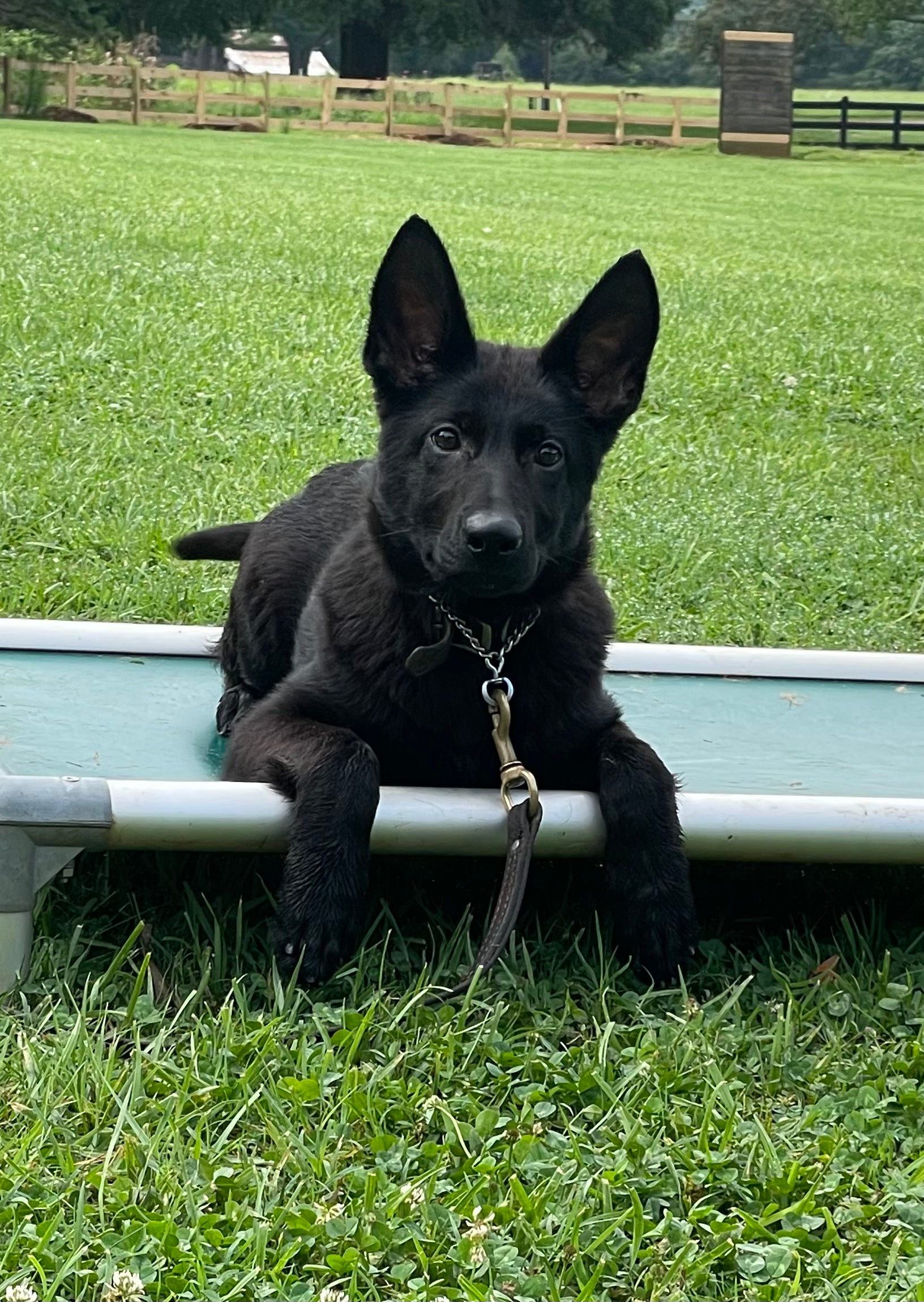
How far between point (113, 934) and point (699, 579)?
330cm

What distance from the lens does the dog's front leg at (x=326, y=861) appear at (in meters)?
2.84

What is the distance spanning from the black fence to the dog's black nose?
37.8 meters

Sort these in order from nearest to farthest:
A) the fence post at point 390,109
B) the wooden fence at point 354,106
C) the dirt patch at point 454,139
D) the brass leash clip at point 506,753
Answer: the brass leash clip at point 506,753 < the wooden fence at point 354,106 < the dirt patch at point 454,139 < the fence post at point 390,109

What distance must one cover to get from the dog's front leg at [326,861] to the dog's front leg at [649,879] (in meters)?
0.45

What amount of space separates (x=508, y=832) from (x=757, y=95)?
36.5 m

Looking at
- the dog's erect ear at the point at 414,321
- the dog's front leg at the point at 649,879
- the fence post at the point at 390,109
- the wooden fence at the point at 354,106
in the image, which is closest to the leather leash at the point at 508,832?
the dog's front leg at the point at 649,879

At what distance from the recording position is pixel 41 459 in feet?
21.5

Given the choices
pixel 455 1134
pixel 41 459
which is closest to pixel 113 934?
pixel 455 1134

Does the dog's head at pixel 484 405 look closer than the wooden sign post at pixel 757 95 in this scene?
Yes

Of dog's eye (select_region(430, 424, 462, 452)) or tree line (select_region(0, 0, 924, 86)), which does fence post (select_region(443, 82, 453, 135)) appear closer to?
tree line (select_region(0, 0, 924, 86))

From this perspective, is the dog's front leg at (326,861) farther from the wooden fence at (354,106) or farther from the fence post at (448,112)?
the fence post at (448,112)

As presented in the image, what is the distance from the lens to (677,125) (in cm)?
3856

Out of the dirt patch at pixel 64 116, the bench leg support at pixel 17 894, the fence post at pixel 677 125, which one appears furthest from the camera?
the fence post at pixel 677 125

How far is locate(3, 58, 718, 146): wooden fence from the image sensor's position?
117 feet
